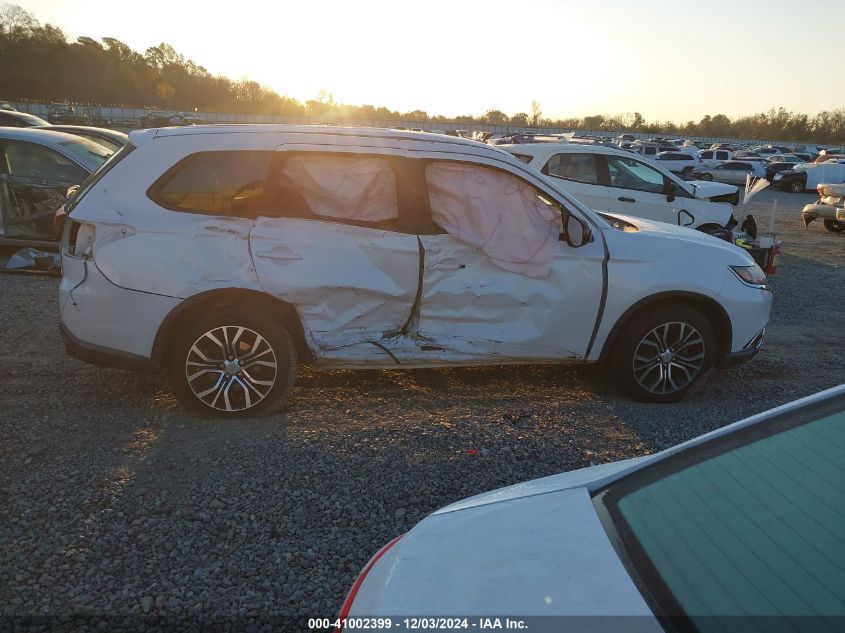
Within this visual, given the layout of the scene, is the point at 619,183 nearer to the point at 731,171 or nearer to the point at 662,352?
the point at 662,352

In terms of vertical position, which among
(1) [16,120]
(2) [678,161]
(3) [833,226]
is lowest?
(3) [833,226]

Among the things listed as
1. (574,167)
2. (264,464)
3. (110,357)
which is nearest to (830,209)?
(574,167)

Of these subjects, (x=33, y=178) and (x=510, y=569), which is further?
(x=33, y=178)

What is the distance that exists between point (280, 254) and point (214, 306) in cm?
54

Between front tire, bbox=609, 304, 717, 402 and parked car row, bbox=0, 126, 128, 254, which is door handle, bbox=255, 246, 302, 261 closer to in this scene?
front tire, bbox=609, 304, 717, 402

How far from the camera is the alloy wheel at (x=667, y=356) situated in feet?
16.0

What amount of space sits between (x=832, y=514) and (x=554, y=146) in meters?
9.00

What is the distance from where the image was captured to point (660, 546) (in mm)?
1729

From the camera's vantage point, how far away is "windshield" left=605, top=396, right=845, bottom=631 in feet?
4.91

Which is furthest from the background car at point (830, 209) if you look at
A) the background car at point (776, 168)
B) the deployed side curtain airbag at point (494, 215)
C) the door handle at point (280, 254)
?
the background car at point (776, 168)

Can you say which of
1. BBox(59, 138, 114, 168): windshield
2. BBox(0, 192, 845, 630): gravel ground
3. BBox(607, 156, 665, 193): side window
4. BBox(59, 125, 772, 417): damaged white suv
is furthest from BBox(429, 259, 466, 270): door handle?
BBox(59, 138, 114, 168): windshield

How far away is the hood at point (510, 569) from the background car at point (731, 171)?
3125 centimetres

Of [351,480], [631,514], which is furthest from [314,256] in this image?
[631,514]

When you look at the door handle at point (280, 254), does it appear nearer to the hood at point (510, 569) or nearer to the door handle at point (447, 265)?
the door handle at point (447, 265)
